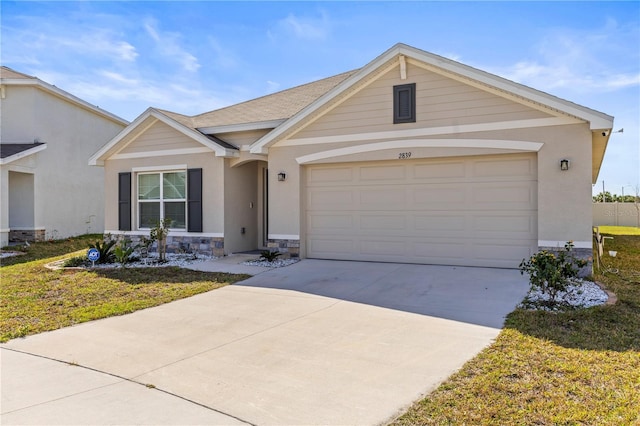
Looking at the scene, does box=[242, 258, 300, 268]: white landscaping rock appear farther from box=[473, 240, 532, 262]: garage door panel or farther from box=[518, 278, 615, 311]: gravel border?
box=[518, 278, 615, 311]: gravel border

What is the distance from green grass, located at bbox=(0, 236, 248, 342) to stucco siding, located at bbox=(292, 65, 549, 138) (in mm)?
4492

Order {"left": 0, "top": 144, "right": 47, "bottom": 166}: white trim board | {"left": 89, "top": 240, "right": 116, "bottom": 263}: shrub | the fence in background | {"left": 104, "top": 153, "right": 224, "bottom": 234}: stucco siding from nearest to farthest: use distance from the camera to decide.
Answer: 1. {"left": 89, "top": 240, "right": 116, "bottom": 263}: shrub
2. {"left": 104, "top": 153, "right": 224, "bottom": 234}: stucco siding
3. {"left": 0, "top": 144, "right": 47, "bottom": 166}: white trim board
4. the fence in background

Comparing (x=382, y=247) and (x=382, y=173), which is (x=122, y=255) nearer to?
(x=382, y=247)

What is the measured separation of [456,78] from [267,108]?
20.6ft

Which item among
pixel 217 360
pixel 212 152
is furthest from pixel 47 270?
pixel 217 360

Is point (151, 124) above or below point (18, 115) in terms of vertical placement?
below

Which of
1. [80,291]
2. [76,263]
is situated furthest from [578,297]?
[76,263]

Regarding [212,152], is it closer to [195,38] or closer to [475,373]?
[195,38]

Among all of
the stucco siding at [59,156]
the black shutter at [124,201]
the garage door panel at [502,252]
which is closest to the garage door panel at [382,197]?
the garage door panel at [502,252]

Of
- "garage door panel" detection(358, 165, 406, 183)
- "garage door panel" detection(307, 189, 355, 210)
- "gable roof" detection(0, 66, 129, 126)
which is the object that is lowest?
"garage door panel" detection(307, 189, 355, 210)

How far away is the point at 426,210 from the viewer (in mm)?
9859

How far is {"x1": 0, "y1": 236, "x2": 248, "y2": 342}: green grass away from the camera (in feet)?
20.7

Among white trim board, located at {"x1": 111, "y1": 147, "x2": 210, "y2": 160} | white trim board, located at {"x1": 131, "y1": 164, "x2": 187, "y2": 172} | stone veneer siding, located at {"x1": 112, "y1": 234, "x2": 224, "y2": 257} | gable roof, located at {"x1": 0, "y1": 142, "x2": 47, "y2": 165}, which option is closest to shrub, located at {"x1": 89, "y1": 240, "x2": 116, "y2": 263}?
stone veneer siding, located at {"x1": 112, "y1": 234, "x2": 224, "y2": 257}

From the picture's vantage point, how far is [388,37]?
1116 centimetres
